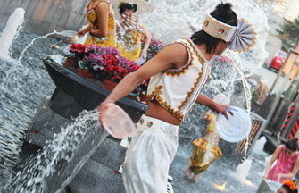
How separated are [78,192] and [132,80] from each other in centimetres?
189

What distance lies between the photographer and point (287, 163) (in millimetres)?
8500

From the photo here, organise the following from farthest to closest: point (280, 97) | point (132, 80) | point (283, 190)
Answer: point (280, 97) < point (283, 190) < point (132, 80)

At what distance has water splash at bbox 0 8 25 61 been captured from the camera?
10975 mm

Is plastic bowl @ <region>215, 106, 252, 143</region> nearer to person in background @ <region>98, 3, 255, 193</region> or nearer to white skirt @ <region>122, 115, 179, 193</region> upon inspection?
person in background @ <region>98, 3, 255, 193</region>

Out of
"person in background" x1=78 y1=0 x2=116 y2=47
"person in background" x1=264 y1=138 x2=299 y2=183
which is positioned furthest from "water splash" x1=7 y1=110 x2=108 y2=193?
"person in background" x1=264 y1=138 x2=299 y2=183

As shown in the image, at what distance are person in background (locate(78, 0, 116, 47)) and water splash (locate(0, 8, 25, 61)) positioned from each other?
5.28m

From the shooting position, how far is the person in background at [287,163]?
8.31 m

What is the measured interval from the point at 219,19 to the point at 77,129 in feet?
6.34

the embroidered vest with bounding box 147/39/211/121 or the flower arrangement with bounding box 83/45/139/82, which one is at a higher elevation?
the embroidered vest with bounding box 147/39/211/121

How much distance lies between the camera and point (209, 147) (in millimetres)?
9102

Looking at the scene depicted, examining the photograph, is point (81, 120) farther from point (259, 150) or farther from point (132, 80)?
point (259, 150)

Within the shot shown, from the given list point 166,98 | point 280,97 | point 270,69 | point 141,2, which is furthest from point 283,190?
point 270,69

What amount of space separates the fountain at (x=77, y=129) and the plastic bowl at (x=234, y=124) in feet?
2.97

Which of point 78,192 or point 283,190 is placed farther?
point 283,190
